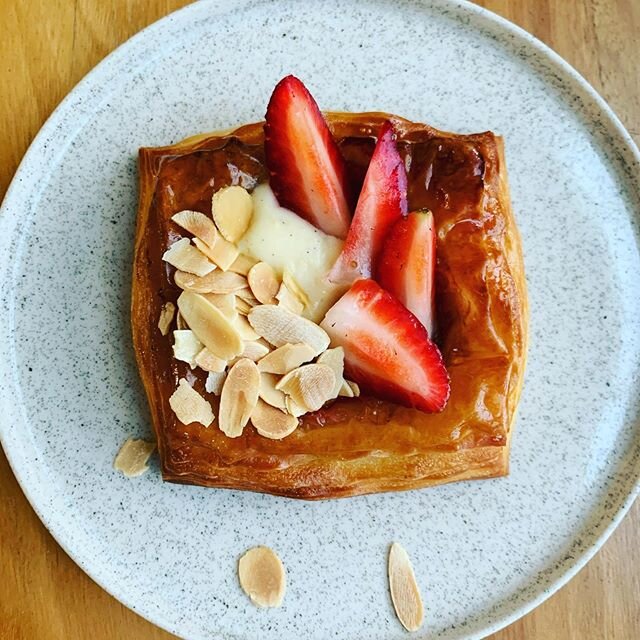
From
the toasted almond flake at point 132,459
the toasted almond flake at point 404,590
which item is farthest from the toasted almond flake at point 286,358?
the toasted almond flake at point 404,590

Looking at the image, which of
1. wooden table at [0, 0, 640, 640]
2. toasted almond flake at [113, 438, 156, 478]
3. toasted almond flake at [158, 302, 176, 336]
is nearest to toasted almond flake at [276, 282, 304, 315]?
toasted almond flake at [158, 302, 176, 336]

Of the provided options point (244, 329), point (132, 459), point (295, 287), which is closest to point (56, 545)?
point (132, 459)

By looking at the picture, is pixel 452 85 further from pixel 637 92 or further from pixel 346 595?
pixel 346 595

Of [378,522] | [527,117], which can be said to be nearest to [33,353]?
[378,522]

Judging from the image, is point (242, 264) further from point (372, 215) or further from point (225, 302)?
point (372, 215)

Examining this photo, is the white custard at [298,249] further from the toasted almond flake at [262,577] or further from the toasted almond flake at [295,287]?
the toasted almond flake at [262,577]

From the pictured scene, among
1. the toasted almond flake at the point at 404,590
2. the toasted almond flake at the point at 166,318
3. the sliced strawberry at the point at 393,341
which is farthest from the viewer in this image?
the toasted almond flake at the point at 404,590
